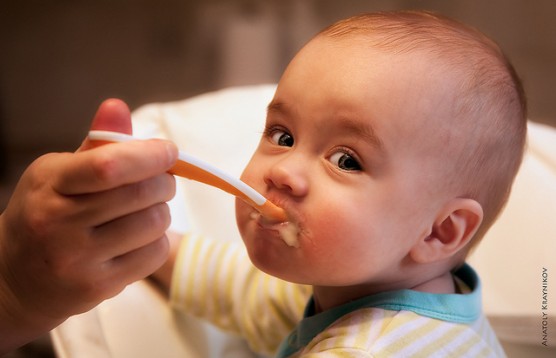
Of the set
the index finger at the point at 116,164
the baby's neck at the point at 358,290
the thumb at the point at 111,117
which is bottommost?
the baby's neck at the point at 358,290

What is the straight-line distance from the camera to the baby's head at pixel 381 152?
22.1 inches

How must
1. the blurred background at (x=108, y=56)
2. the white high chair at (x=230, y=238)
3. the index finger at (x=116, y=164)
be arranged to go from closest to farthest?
the index finger at (x=116, y=164), the white high chair at (x=230, y=238), the blurred background at (x=108, y=56)

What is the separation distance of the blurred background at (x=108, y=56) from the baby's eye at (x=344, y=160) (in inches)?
38.6

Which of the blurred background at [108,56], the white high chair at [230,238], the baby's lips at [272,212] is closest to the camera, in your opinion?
the baby's lips at [272,212]

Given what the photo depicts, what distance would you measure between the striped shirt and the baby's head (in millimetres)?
42

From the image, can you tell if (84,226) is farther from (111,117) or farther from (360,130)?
(360,130)

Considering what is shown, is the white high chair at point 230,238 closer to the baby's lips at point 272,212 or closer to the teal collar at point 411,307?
the teal collar at point 411,307

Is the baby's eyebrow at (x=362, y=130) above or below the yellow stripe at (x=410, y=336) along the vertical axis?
above

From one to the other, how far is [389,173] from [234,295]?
1.04ft

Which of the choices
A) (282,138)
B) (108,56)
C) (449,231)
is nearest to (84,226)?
(282,138)

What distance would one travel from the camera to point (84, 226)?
48 cm

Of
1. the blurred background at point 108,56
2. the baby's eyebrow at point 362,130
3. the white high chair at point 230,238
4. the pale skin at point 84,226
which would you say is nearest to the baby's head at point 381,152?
the baby's eyebrow at point 362,130

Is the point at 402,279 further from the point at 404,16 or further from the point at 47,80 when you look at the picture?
the point at 47,80

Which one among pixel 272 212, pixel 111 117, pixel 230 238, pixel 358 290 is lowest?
pixel 230 238
